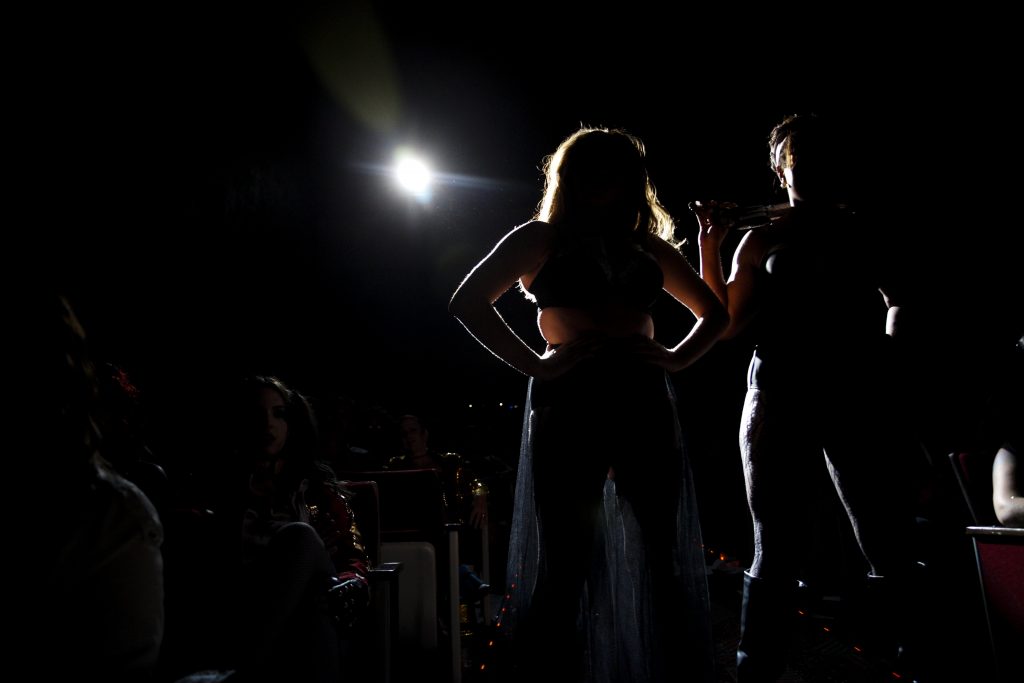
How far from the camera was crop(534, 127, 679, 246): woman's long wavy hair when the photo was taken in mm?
1614

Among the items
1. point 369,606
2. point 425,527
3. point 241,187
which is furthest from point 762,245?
point 241,187

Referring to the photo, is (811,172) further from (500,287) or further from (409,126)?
(409,126)

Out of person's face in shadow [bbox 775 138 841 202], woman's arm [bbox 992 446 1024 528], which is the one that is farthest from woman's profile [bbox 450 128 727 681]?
woman's arm [bbox 992 446 1024 528]

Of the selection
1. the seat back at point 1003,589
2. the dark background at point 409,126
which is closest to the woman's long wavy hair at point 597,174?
the dark background at point 409,126

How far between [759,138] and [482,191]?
9.48 feet

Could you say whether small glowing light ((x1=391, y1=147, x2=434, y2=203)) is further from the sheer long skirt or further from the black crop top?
the sheer long skirt

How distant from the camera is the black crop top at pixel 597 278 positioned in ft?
5.03

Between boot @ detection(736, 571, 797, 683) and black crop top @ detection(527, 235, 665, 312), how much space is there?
2.62ft

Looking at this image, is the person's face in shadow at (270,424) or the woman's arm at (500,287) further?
the person's face in shadow at (270,424)

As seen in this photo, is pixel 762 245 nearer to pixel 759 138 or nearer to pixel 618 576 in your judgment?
pixel 618 576

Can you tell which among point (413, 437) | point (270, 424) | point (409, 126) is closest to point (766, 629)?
point (270, 424)

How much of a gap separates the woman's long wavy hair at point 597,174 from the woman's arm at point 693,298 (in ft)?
0.33

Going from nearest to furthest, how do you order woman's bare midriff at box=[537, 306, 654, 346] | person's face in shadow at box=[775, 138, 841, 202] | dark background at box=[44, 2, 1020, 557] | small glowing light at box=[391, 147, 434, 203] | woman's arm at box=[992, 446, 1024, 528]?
1. woman's bare midriff at box=[537, 306, 654, 346]
2. person's face in shadow at box=[775, 138, 841, 202]
3. woman's arm at box=[992, 446, 1024, 528]
4. dark background at box=[44, 2, 1020, 557]
5. small glowing light at box=[391, 147, 434, 203]

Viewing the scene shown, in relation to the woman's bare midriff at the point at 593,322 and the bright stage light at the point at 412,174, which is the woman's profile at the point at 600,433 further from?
the bright stage light at the point at 412,174
